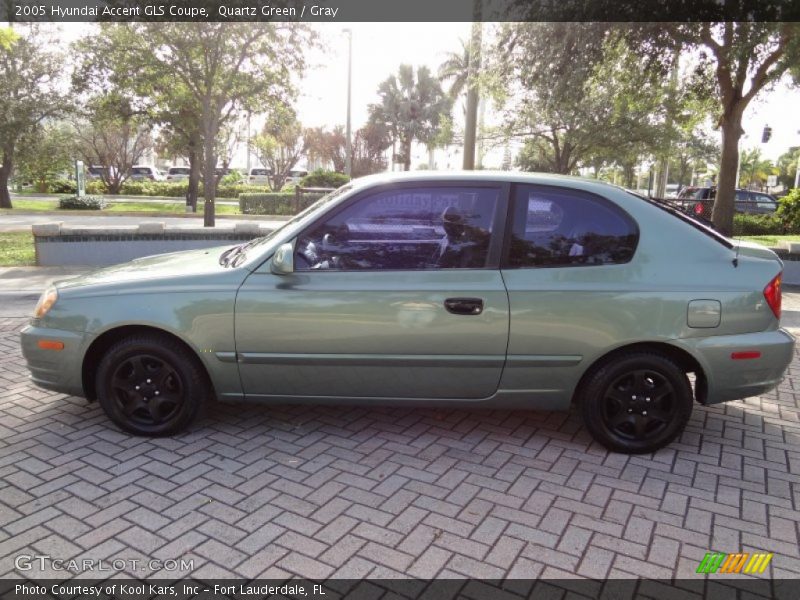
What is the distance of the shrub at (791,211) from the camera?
16.9 meters

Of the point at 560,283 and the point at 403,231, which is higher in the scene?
the point at 403,231

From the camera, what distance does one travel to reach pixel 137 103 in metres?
16.4

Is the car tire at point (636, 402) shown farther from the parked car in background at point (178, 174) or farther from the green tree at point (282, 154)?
the parked car in background at point (178, 174)

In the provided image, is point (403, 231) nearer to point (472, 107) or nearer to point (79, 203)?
point (472, 107)

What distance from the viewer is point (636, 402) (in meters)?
3.65

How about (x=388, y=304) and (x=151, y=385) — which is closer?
(x=388, y=304)

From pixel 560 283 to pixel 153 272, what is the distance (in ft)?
8.25

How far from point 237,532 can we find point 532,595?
1.35 meters

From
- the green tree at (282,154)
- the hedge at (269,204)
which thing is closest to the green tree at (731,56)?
the hedge at (269,204)

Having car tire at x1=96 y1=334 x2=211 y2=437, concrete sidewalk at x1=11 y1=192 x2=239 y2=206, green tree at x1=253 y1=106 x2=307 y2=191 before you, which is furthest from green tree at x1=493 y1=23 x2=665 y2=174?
green tree at x1=253 y1=106 x2=307 y2=191

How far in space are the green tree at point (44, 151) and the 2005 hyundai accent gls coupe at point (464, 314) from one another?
22975 mm

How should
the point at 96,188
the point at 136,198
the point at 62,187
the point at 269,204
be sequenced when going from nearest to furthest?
1. the point at 269,204
2. the point at 136,198
3. the point at 62,187
4. the point at 96,188

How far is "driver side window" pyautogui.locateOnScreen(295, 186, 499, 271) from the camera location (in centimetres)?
362

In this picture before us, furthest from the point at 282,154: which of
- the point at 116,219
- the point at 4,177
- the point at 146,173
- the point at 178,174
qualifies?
the point at 116,219
